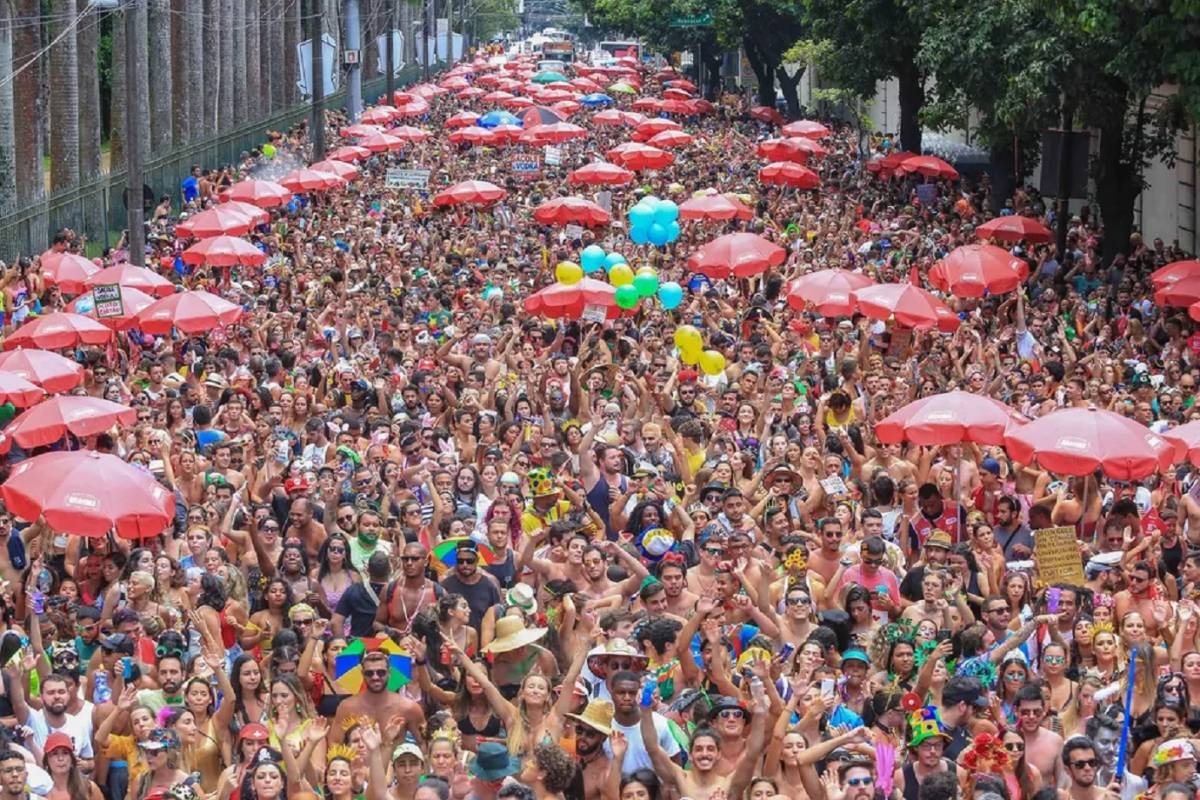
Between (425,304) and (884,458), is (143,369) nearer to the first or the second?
(425,304)

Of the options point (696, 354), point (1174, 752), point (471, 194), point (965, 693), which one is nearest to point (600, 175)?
point (471, 194)

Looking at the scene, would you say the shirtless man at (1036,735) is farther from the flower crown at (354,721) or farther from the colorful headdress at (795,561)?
the flower crown at (354,721)

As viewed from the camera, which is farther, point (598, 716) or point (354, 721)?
point (354, 721)

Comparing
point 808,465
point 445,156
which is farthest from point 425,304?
point 445,156

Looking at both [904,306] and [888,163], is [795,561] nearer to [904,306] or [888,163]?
[904,306]

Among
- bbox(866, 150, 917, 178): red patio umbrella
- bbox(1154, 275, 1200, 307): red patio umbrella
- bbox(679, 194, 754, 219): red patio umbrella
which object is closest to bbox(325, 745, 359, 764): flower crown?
bbox(1154, 275, 1200, 307): red patio umbrella

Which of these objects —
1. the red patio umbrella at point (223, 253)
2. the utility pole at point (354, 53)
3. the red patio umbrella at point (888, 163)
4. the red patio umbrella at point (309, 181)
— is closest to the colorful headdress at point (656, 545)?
the red patio umbrella at point (223, 253)

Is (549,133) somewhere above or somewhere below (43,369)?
below

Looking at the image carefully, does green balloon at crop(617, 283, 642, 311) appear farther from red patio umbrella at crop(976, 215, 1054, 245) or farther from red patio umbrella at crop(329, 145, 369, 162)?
red patio umbrella at crop(329, 145, 369, 162)
